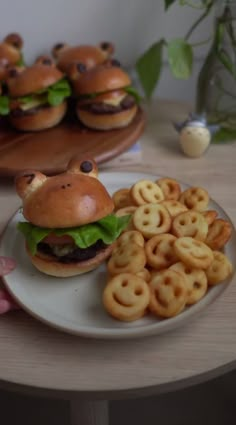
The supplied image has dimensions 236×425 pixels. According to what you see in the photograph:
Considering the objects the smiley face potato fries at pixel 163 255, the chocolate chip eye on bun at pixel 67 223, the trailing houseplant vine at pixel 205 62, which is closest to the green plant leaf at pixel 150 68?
the trailing houseplant vine at pixel 205 62

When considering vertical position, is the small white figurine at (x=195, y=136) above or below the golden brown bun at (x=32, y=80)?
below

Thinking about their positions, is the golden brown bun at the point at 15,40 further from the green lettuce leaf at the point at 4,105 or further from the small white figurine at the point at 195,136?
the small white figurine at the point at 195,136

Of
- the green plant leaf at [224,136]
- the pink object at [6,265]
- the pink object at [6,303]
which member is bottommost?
the green plant leaf at [224,136]

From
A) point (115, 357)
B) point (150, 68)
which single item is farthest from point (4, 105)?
point (115, 357)

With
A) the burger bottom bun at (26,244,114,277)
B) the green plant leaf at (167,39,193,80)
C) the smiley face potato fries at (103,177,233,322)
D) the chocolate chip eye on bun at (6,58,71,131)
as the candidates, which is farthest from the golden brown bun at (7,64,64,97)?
the burger bottom bun at (26,244,114,277)

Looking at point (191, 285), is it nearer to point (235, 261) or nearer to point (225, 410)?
point (235, 261)

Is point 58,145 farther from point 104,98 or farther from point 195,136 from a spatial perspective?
point 195,136

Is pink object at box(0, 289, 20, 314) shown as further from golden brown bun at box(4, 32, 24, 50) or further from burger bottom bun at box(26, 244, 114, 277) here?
golden brown bun at box(4, 32, 24, 50)
